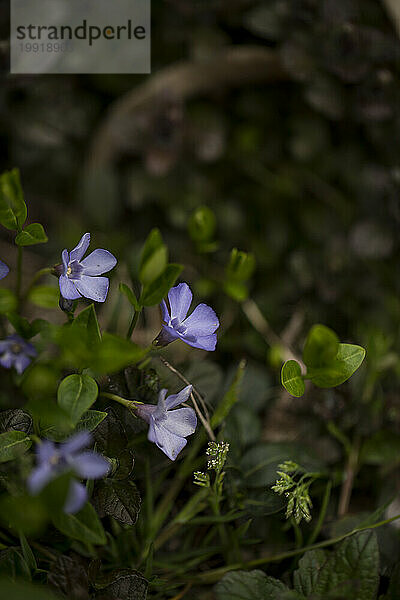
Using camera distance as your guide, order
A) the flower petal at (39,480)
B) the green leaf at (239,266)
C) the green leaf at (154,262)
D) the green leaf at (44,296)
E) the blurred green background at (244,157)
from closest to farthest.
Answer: the flower petal at (39,480)
the green leaf at (154,262)
the green leaf at (44,296)
the green leaf at (239,266)
the blurred green background at (244,157)

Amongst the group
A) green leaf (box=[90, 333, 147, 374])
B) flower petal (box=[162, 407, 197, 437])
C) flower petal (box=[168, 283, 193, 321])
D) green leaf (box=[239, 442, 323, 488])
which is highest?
green leaf (box=[90, 333, 147, 374])

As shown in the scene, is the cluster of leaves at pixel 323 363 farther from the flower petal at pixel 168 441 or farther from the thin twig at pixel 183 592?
the thin twig at pixel 183 592

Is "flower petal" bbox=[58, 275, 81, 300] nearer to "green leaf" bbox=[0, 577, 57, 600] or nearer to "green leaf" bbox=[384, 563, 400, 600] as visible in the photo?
"green leaf" bbox=[0, 577, 57, 600]

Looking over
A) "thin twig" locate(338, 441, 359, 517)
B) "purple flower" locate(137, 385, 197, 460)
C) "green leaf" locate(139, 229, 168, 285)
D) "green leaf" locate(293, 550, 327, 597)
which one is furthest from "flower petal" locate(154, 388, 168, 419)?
"thin twig" locate(338, 441, 359, 517)

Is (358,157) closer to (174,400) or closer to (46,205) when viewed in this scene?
(46,205)

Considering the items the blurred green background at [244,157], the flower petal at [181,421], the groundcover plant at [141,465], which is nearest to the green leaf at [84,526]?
the groundcover plant at [141,465]

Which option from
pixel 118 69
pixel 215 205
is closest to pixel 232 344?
pixel 215 205
